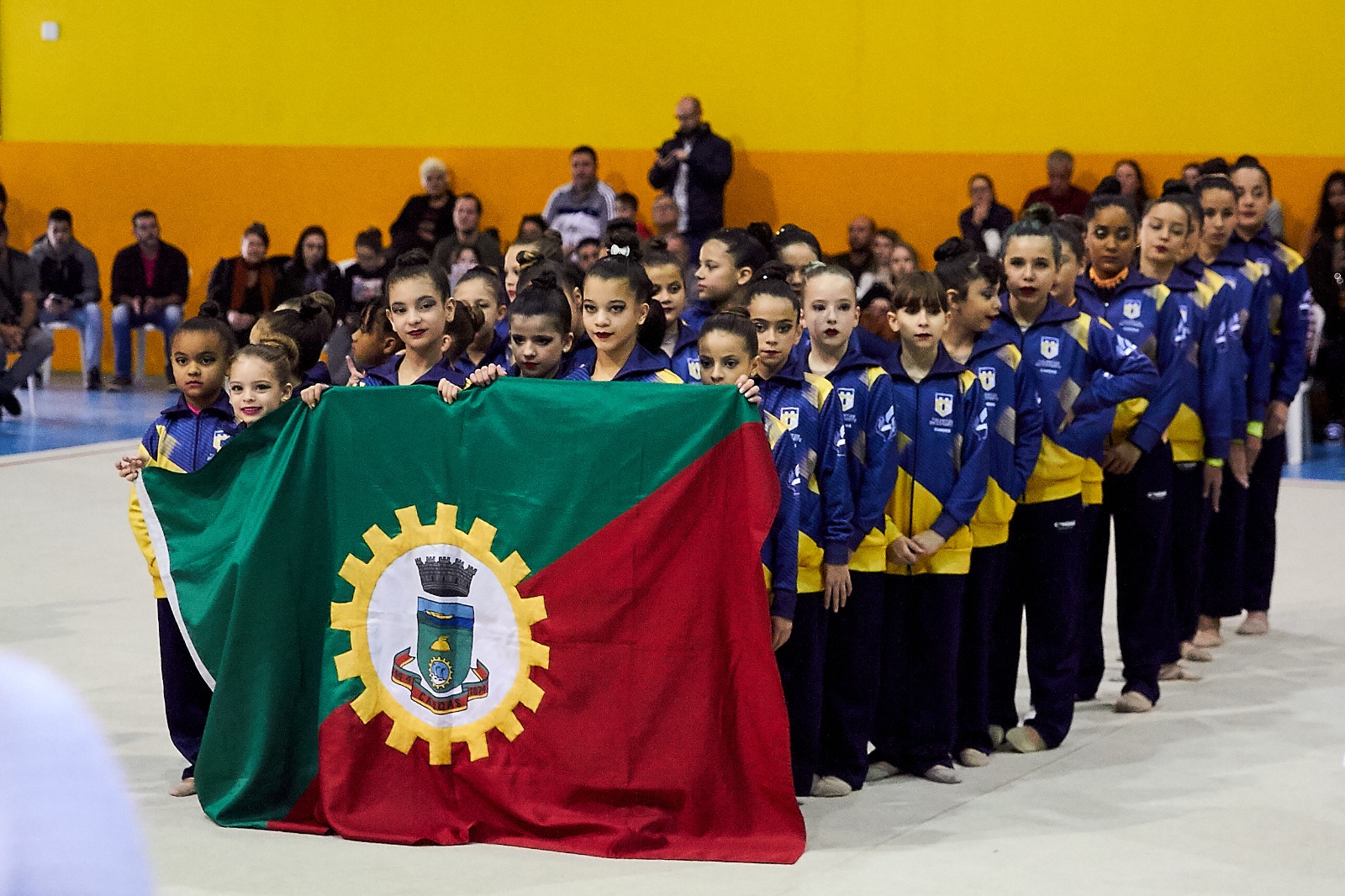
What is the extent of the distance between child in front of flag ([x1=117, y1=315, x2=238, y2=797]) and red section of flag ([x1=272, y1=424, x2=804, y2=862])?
28.9 inches

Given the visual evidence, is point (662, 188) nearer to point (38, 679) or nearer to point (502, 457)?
point (502, 457)

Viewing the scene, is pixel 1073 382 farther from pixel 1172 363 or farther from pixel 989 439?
pixel 1172 363

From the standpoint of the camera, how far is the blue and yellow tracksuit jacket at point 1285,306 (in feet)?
23.8

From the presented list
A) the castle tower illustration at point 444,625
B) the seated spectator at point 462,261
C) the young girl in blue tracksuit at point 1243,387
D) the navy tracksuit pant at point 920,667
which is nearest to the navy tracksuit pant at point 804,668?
the navy tracksuit pant at point 920,667

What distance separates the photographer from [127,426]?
12.8 meters

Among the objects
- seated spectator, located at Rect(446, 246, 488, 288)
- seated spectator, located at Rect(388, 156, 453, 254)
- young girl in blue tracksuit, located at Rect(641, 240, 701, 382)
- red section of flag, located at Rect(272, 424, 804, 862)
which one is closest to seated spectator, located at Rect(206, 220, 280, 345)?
seated spectator, located at Rect(388, 156, 453, 254)

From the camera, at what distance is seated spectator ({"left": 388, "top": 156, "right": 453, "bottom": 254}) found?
14594mm

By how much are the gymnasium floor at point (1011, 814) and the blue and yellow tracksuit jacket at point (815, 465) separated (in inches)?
30.2

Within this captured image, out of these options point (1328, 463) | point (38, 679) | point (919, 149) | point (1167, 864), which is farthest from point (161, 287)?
point (38, 679)

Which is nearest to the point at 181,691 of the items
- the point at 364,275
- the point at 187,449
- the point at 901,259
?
the point at 187,449

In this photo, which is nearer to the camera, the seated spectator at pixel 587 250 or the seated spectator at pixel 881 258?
the seated spectator at pixel 587 250

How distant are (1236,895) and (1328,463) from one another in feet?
25.8

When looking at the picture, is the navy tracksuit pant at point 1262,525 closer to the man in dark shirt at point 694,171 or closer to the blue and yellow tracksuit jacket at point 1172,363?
the blue and yellow tracksuit jacket at point 1172,363

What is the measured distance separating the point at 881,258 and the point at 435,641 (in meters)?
9.24
